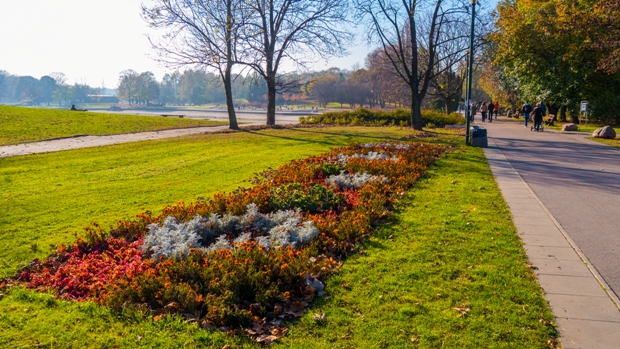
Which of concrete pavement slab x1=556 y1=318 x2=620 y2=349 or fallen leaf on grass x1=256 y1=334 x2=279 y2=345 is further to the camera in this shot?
fallen leaf on grass x1=256 y1=334 x2=279 y2=345

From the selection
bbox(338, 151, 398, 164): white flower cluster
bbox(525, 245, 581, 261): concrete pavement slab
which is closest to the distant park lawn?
bbox(338, 151, 398, 164): white flower cluster

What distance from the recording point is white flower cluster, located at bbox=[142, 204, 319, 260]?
6.09 m

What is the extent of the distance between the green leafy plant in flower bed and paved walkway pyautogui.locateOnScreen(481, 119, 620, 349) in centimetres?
1640

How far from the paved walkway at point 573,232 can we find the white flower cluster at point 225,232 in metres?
3.13

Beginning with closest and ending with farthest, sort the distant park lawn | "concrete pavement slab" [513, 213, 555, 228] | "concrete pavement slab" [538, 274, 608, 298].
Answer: "concrete pavement slab" [538, 274, 608, 298] < "concrete pavement slab" [513, 213, 555, 228] < the distant park lawn

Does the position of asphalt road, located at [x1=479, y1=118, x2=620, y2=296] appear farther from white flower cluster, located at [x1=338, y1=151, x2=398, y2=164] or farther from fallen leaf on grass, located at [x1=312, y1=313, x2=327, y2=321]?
white flower cluster, located at [x1=338, y1=151, x2=398, y2=164]

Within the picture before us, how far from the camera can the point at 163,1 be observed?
25312 mm

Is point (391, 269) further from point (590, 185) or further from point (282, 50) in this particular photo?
point (282, 50)

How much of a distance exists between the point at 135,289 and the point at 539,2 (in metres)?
36.9

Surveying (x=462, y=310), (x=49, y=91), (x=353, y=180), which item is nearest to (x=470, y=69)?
(x=353, y=180)

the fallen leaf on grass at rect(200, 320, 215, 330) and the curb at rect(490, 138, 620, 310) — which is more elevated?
the curb at rect(490, 138, 620, 310)

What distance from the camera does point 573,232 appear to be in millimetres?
7062

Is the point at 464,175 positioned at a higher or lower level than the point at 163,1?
lower

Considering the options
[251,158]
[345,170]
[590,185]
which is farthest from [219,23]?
[590,185]
